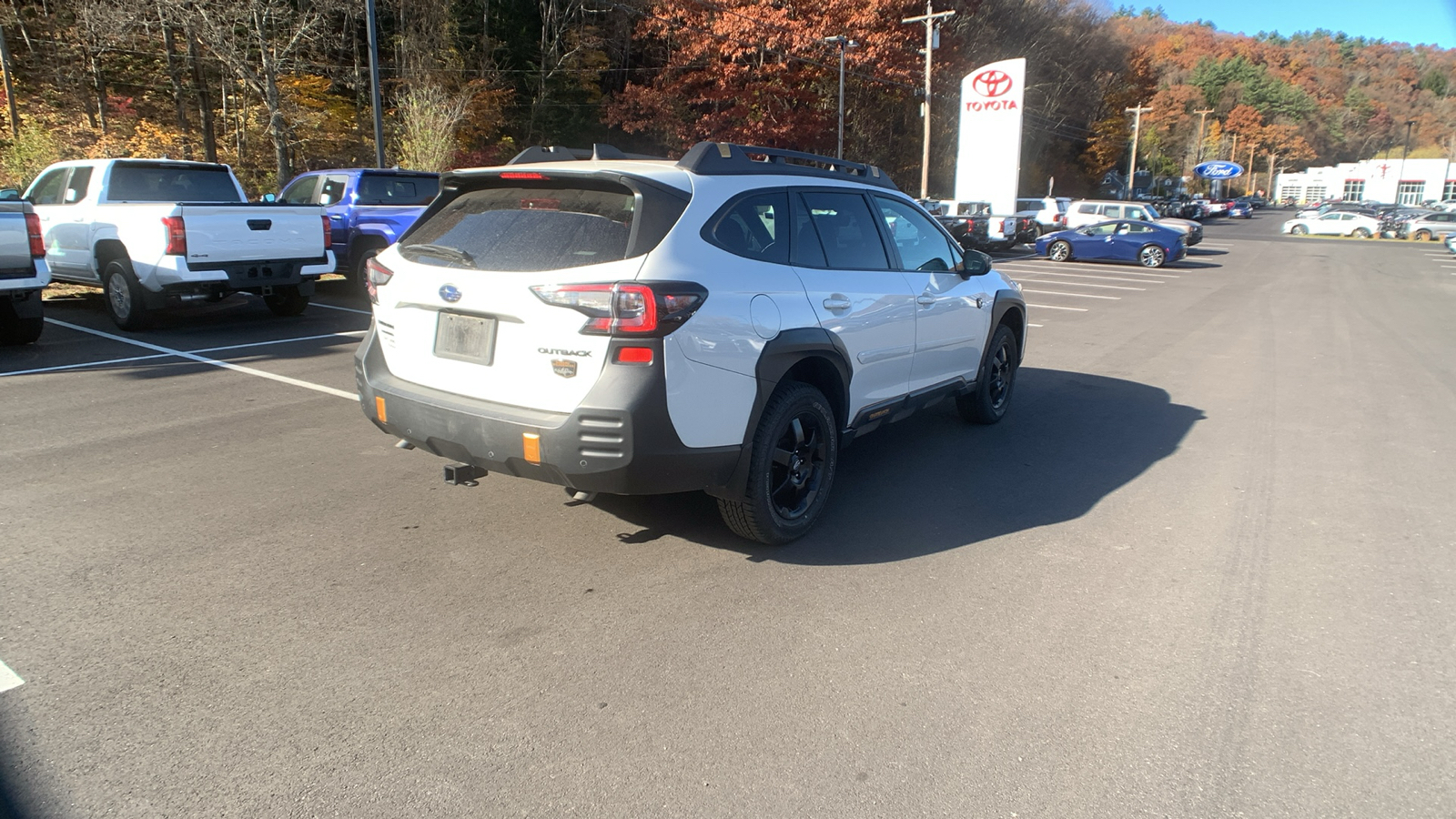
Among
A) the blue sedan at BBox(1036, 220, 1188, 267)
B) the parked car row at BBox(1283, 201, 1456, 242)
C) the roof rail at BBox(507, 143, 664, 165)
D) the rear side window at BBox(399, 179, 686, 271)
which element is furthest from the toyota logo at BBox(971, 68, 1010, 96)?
the rear side window at BBox(399, 179, 686, 271)

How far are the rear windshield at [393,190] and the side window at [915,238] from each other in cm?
988

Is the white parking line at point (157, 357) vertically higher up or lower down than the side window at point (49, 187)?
lower down

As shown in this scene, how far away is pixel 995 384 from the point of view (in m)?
7.05

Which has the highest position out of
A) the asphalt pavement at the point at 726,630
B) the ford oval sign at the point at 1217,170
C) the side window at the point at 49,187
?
the ford oval sign at the point at 1217,170

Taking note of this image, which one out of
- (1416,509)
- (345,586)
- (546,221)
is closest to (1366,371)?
(1416,509)

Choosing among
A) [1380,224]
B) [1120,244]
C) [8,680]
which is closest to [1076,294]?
[1120,244]

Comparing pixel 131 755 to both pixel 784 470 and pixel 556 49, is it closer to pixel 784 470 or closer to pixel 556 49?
pixel 784 470

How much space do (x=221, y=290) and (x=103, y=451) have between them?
486 cm

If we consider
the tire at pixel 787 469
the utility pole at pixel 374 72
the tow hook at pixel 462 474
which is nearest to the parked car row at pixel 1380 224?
the utility pole at pixel 374 72

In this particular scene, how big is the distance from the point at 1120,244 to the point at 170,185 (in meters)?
22.2

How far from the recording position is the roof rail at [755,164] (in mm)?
A: 4387

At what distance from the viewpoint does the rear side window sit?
12.7 feet

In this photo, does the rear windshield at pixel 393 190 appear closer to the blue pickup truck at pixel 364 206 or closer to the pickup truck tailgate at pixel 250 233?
the blue pickup truck at pixel 364 206

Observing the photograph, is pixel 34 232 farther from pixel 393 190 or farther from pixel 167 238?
pixel 393 190
